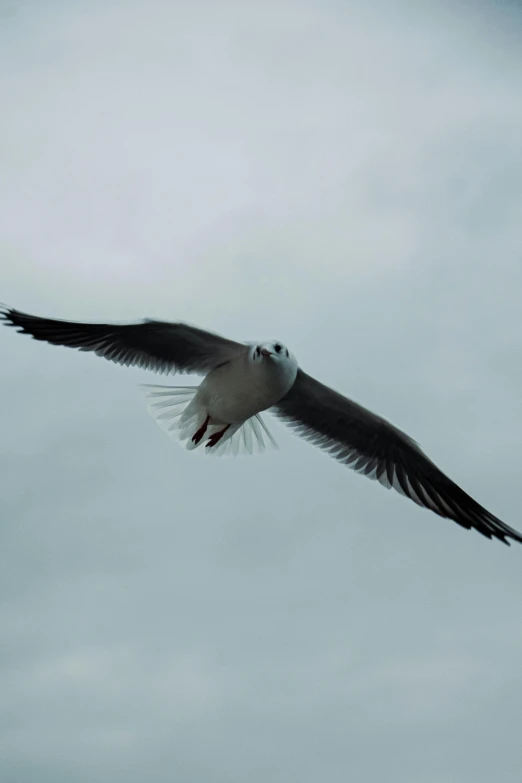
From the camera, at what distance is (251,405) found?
8.88 m

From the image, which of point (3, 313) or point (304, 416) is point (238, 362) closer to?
point (304, 416)

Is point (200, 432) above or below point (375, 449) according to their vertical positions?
below

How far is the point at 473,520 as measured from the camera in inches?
380

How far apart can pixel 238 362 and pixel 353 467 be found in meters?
1.67

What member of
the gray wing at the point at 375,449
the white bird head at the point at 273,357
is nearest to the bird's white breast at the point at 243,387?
the white bird head at the point at 273,357

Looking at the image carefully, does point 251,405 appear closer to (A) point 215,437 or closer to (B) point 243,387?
(B) point 243,387

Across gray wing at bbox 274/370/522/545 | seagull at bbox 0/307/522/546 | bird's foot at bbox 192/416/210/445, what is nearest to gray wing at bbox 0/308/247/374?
seagull at bbox 0/307/522/546

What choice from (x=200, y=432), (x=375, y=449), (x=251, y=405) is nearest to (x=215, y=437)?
(x=200, y=432)

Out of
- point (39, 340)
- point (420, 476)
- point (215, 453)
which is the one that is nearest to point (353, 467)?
point (420, 476)

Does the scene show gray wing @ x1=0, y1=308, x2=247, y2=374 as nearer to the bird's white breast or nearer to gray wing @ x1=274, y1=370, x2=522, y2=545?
the bird's white breast

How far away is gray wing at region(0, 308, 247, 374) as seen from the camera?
9016 mm

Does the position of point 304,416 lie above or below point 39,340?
above

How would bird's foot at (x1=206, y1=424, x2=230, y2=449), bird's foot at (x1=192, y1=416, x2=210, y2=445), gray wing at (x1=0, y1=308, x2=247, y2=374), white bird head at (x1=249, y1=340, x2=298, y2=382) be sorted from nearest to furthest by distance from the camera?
white bird head at (x1=249, y1=340, x2=298, y2=382), gray wing at (x1=0, y1=308, x2=247, y2=374), bird's foot at (x1=192, y1=416, x2=210, y2=445), bird's foot at (x1=206, y1=424, x2=230, y2=449)

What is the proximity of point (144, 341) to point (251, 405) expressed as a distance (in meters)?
1.05
